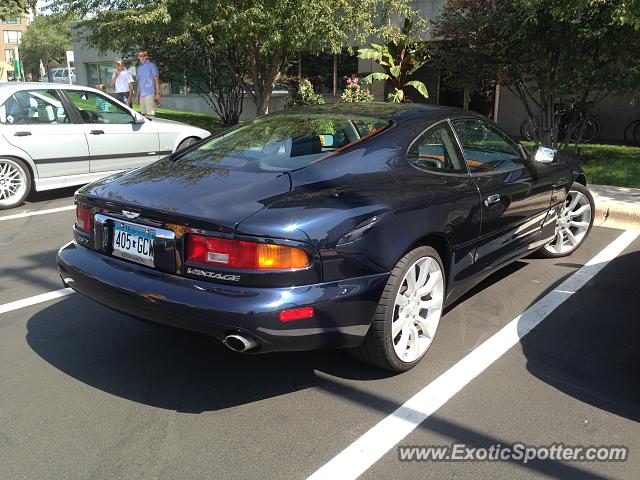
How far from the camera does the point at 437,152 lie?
12.0 ft

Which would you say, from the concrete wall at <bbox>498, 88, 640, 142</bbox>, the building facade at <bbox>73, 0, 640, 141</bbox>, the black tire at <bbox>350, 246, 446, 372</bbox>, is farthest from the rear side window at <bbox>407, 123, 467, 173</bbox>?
the concrete wall at <bbox>498, 88, 640, 142</bbox>

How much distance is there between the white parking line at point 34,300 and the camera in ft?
13.8

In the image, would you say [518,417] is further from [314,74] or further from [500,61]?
[314,74]

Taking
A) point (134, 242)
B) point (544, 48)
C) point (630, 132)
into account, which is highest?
point (544, 48)

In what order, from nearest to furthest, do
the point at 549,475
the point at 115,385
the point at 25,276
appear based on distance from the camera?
the point at 549,475 < the point at 115,385 < the point at 25,276

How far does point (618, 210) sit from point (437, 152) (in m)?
4.09

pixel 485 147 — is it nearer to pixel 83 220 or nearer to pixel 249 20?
pixel 83 220

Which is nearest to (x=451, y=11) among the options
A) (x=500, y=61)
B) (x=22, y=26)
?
(x=500, y=61)

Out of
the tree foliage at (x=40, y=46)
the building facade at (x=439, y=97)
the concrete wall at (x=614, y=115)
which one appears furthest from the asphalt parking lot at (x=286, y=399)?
the tree foliage at (x=40, y=46)

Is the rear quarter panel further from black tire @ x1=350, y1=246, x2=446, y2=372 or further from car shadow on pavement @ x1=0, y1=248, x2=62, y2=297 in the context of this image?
car shadow on pavement @ x1=0, y1=248, x2=62, y2=297

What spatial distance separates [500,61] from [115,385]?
886 cm

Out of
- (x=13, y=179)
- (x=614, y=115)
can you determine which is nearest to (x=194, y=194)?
(x=13, y=179)

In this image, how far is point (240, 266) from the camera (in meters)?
2.72

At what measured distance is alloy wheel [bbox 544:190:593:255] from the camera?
5.30m
